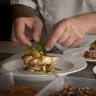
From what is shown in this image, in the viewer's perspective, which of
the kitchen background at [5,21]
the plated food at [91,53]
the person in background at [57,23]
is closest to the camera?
the person in background at [57,23]

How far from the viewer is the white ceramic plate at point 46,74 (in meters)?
0.85

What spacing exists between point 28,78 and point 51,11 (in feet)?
2.71

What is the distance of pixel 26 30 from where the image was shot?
3.79 feet

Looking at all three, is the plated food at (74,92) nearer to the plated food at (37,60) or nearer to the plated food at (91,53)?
the plated food at (37,60)

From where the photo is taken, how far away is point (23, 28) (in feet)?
3.65

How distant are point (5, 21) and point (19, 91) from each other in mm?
2493

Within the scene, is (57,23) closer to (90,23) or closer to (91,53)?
→ (90,23)

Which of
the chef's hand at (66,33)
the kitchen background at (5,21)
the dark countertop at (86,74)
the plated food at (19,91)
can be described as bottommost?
the plated food at (19,91)

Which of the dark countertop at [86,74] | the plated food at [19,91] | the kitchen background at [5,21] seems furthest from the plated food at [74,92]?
the kitchen background at [5,21]

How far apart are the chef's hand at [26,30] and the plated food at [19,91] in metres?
0.31

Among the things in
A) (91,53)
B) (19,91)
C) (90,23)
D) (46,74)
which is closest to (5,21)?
(91,53)

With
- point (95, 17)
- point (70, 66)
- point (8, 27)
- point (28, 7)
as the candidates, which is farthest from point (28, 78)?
point (8, 27)

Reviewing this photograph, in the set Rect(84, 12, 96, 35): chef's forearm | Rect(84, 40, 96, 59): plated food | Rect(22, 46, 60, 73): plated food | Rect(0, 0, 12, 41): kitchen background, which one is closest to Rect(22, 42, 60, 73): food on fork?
Rect(22, 46, 60, 73): plated food

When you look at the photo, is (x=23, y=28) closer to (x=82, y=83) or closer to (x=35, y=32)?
(x=35, y=32)
